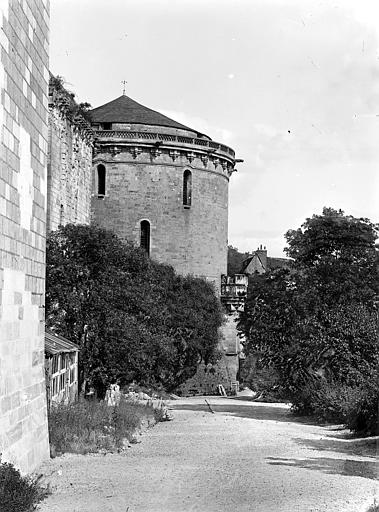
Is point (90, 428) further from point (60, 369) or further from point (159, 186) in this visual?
point (159, 186)

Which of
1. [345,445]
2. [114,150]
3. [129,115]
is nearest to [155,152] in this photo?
[114,150]

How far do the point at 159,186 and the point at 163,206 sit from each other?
42.7 inches

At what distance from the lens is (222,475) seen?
12.7 metres

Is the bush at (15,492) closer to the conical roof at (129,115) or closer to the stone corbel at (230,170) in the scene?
the conical roof at (129,115)

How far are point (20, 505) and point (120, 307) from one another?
15343mm

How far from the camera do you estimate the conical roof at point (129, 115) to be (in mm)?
45031

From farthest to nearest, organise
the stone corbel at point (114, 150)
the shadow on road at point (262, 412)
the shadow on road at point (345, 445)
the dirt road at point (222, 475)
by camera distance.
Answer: the stone corbel at point (114, 150) < the shadow on road at point (262, 412) < the shadow on road at point (345, 445) < the dirt road at point (222, 475)

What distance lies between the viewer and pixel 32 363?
41.5 feet

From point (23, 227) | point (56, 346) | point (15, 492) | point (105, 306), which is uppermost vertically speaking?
point (23, 227)

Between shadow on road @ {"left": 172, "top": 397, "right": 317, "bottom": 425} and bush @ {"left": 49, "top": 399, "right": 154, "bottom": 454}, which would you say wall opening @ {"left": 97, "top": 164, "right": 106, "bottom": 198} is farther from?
bush @ {"left": 49, "top": 399, "right": 154, "bottom": 454}

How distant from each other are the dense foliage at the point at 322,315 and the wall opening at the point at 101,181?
18.0 meters

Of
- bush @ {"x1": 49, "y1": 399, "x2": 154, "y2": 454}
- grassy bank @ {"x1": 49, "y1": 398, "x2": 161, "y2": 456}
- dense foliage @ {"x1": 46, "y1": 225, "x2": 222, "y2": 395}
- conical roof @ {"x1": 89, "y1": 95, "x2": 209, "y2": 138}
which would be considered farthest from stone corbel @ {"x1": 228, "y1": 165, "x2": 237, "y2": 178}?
bush @ {"x1": 49, "y1": 399, "x2": 154, "y2": 454}

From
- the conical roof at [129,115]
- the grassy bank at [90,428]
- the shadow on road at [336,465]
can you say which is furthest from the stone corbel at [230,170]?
the shadow on road at [336,465]

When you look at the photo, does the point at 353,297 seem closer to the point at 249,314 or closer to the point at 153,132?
the point at 249,314
